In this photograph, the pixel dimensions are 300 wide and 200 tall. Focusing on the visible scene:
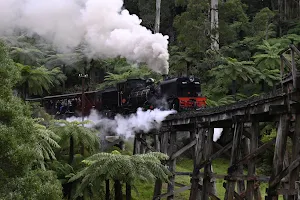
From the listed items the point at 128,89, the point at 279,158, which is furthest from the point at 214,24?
the point at 279,158

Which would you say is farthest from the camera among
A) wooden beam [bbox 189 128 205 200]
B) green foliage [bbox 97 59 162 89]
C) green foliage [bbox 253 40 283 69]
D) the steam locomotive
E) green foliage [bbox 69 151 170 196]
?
green foliage [bbox 97 59 162 89]

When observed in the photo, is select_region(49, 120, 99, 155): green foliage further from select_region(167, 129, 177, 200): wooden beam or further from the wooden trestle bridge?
select_region(167, 129, 177, 200): wooden beam

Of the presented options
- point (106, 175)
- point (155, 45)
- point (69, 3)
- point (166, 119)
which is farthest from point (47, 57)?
point (106, 175)

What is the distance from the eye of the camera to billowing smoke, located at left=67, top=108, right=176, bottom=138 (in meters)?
19.5

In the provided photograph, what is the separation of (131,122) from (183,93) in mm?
3679

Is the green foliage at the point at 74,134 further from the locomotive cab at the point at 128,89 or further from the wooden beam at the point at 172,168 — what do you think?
the locomotive cab at the point at 128,89

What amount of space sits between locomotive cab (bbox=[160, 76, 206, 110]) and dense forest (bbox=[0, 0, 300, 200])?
11.4ft

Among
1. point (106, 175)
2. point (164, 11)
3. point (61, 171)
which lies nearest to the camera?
point (106, 175)

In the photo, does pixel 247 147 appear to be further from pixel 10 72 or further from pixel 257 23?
pixel 257 23

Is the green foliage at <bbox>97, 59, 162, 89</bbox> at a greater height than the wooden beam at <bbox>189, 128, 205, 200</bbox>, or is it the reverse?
the green foliage at <bbox>97, 59, 162, 89</bbox>

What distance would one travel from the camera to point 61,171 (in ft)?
56.7

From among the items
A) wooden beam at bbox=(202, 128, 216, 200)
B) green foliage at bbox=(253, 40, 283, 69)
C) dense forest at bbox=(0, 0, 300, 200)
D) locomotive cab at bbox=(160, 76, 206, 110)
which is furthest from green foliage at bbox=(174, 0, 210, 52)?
wooden beam at bbox=(202, 128, 216, 200)

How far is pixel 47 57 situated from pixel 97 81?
173 inches

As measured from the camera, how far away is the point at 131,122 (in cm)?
2212
